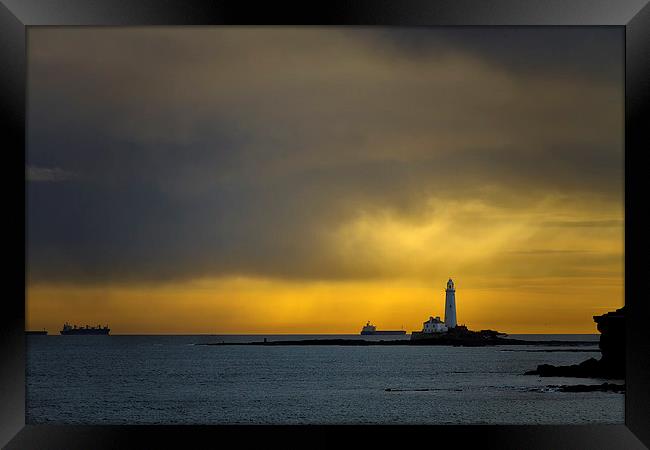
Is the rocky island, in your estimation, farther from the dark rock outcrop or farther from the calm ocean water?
the calm ocean water

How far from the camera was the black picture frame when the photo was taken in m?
3.93

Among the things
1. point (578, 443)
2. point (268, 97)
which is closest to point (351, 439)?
point (578, 443)

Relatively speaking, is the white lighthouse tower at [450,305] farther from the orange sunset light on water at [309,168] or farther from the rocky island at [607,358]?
the rocky island at [607,358]

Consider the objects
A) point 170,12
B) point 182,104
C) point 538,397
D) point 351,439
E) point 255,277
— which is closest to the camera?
point 170,12

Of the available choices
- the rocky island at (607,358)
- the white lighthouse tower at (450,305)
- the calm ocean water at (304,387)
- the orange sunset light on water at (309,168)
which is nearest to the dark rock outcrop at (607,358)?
the rocky island at (607,358)

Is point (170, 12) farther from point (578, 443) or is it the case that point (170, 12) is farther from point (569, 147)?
point (569, 147)

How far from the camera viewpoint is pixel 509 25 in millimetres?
4176

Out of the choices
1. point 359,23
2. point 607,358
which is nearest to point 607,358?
point 607,358

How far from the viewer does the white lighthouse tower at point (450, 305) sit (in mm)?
24594

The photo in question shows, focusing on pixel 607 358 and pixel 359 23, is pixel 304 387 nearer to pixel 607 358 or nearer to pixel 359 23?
pixel 607 358

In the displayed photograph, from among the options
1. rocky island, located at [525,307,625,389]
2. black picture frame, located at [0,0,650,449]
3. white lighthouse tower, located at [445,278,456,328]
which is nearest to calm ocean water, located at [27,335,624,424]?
rocky island, located at [525,307,625,389]

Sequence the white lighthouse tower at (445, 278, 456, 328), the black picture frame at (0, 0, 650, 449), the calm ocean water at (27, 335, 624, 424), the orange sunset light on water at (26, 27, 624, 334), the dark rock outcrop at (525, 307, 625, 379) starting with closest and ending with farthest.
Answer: the black picture frame at (0, 0, 650, 449) → the dark rock outcrop at (525, 307, 625, 379) → the calm ocean water at (27, 335, 624, 424) → the orange sunset light on water at (26, 27, 624, 334) → the white lighthouse tower at (445, 278, 456, 328)

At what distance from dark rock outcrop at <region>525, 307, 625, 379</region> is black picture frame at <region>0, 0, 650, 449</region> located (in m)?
9.42

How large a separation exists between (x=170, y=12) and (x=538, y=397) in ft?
58.0
